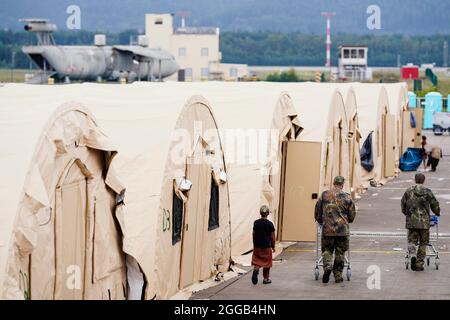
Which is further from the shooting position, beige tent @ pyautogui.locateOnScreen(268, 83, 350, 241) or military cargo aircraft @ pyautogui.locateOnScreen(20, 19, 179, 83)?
military cargo aircraft @ pyautogui.locateOnScreen(20, 19, 179, 83)

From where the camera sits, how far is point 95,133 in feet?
43.5

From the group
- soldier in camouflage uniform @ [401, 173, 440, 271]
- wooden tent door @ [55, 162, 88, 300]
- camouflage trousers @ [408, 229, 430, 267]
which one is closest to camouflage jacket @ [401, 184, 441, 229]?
soldier in camouflage uniform @ [401, 173, 440, 271]

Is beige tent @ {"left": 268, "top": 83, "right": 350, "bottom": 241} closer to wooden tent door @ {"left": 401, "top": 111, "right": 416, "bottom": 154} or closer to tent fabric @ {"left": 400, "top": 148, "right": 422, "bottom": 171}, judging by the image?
tent fabric @ {"left": 400, "top": 148, "right": 422, "bottom": 171}

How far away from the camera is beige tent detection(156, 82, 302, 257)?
2002cm

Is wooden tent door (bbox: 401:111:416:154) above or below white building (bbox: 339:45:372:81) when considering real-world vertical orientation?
below

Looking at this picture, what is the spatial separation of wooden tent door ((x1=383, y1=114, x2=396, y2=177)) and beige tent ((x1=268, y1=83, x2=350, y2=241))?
6.91m

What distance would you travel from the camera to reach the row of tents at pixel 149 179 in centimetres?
1190

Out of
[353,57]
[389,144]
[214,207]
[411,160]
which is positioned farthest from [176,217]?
[353,57]

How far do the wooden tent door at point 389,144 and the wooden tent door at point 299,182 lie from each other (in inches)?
533

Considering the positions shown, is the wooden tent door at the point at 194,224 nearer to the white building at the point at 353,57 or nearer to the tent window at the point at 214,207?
the tent window at the point at 214,207

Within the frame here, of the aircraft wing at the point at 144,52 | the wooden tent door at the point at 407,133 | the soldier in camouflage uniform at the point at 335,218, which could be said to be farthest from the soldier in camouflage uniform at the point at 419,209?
the aircraft wing at the point at 144,52

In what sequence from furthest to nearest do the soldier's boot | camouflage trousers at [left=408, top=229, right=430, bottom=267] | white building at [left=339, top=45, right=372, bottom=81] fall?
1. white building at [left=339, top=45, right=372, bottom=81]
2. camouflage trousers at [left=408, top=229, right=430, bottom=267]
3. the soldier's boot

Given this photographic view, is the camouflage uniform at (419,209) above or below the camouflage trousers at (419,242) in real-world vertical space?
above

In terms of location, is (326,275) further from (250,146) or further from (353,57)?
(353,57)
